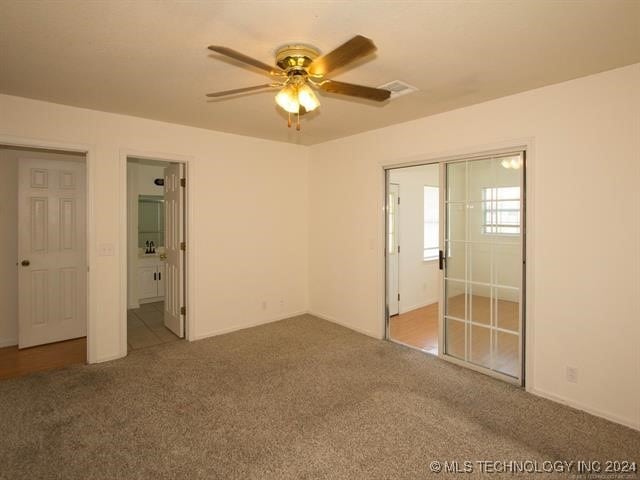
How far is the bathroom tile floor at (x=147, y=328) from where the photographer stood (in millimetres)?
4234

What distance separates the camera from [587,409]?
266cm

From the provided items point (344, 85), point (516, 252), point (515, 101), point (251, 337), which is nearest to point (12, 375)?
point (251, 337)

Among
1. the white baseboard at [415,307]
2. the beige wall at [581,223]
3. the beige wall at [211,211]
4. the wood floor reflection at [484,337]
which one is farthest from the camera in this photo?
the white baseboard at [415,307]

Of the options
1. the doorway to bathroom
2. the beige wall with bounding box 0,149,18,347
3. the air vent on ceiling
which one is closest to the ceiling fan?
the air vent on ceiling

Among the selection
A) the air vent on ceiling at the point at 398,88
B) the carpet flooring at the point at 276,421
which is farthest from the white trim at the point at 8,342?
the air vent on ceiling at the point at 398,88

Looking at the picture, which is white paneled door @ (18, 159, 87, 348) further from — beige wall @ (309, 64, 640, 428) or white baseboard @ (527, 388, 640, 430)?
white baseboard @ (527, 388, 640, 430)

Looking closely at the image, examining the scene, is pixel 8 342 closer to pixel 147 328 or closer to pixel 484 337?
pixel 147 328

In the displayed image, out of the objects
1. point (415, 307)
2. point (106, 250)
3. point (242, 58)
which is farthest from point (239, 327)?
point (242, 58)

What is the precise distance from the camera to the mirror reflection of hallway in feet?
16.9

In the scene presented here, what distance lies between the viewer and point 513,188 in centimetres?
312

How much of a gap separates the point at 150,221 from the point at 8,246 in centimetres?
263

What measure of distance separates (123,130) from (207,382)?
272 cm

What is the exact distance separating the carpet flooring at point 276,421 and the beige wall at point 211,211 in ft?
2.72

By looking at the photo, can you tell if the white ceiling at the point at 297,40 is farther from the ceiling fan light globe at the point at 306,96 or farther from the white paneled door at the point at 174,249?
the white paneled door at the point at 174,249
